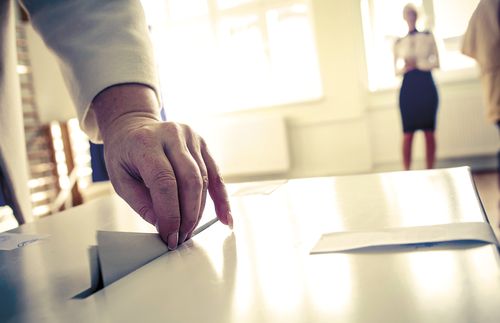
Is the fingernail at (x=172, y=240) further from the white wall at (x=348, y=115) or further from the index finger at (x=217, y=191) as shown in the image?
the white wall at (x=348, y=115)

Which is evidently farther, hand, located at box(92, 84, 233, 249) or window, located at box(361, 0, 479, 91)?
window, located at box(361, 0, 479, 91)

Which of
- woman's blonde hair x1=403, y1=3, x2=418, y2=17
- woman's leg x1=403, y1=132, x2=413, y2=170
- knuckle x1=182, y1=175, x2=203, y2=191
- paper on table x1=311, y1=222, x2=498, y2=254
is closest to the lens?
paper on table x1=311, y1=222, x2=498, y2=254

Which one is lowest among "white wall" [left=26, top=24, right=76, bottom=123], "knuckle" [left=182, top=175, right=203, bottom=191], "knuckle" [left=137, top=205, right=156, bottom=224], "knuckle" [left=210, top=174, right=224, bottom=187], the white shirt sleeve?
"knuckle" [left=137, top=205, right=156, bottom=224]

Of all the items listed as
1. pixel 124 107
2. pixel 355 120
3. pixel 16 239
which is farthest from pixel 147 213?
pixel 355 120

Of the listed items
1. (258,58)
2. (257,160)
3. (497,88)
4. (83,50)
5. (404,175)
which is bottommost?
(257,160)

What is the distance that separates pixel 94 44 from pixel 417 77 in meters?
2.96

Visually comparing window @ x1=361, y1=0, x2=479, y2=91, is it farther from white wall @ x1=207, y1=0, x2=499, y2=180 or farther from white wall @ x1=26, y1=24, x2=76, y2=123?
white wall @ x1=26, y1=24, x2=76, y2=123

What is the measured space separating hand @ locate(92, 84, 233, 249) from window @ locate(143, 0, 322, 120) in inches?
147

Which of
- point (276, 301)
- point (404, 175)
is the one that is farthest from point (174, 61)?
point (276, 301)

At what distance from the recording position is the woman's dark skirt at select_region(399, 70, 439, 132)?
323 cm

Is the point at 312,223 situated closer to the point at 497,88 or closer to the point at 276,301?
the point at 276,301

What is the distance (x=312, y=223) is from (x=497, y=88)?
0.87 m

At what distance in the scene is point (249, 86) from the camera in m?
4.63

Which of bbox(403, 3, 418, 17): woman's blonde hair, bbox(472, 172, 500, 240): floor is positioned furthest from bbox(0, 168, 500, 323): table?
bbox(403, 3, 418, 17): woman's blonde hair
